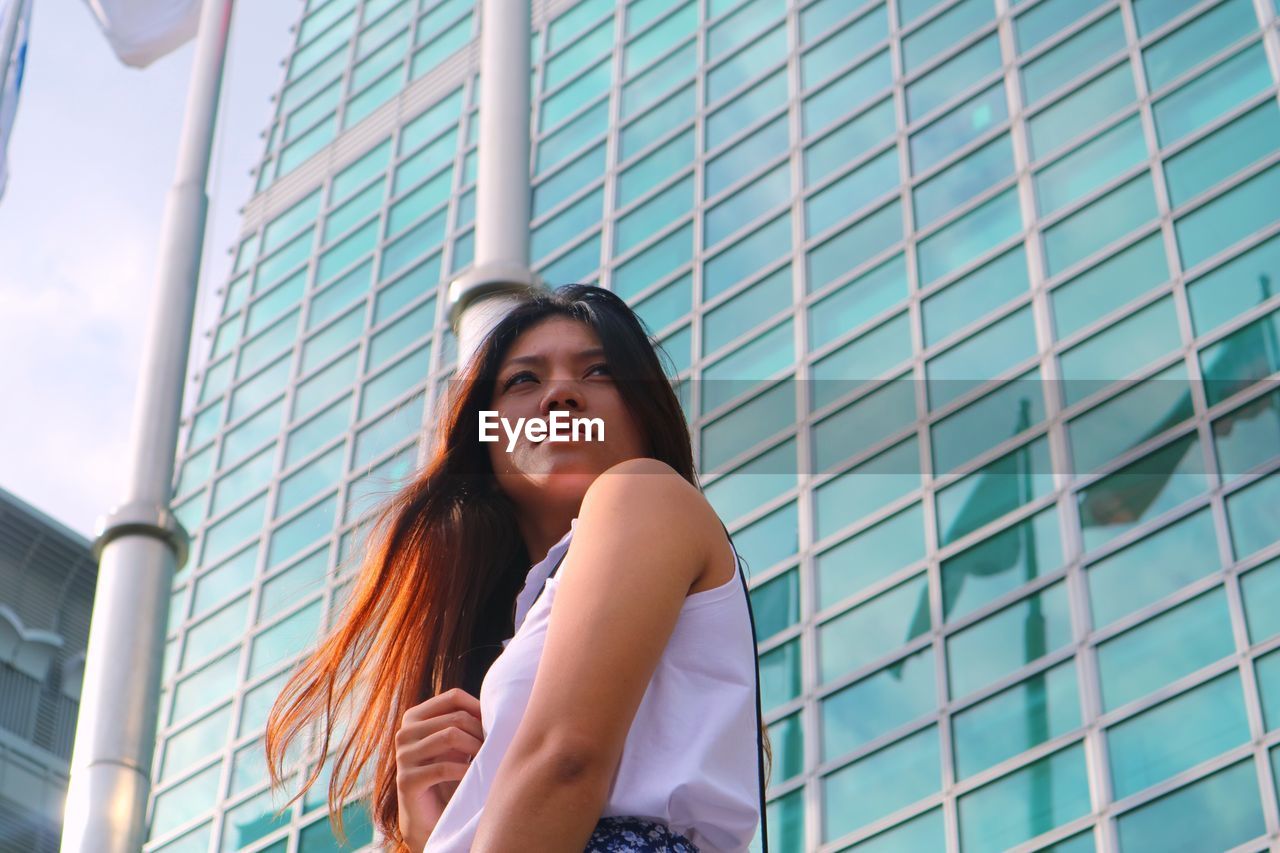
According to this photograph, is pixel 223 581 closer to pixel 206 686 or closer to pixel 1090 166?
pixel 206 686

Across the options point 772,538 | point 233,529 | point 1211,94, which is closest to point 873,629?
point 772,538

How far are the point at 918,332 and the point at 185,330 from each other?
1896 centimetres

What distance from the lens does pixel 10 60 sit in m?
12.0

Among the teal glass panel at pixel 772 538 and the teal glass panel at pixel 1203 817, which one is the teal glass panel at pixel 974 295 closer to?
the teal glass panel at pixel 772 538

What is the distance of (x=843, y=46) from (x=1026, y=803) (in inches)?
632

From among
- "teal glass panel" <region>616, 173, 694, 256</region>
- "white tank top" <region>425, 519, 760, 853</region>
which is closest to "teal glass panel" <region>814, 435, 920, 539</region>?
"teal glass panel" <region>616, 173, 694, 256</region>

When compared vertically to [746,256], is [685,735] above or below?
below

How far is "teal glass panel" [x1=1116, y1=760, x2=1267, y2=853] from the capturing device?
20.7 m

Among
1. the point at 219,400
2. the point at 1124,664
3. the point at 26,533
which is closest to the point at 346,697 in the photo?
the point at 1124,664

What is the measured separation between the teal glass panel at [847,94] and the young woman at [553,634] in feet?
101

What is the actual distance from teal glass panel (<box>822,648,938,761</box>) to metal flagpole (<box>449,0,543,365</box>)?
16939 millimetres

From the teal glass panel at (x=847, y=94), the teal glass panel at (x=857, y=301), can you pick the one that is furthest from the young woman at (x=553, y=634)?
the teal glass panel at (x=847, y=94)

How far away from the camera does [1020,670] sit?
24.1 metres

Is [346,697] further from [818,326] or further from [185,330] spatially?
[818,326]
